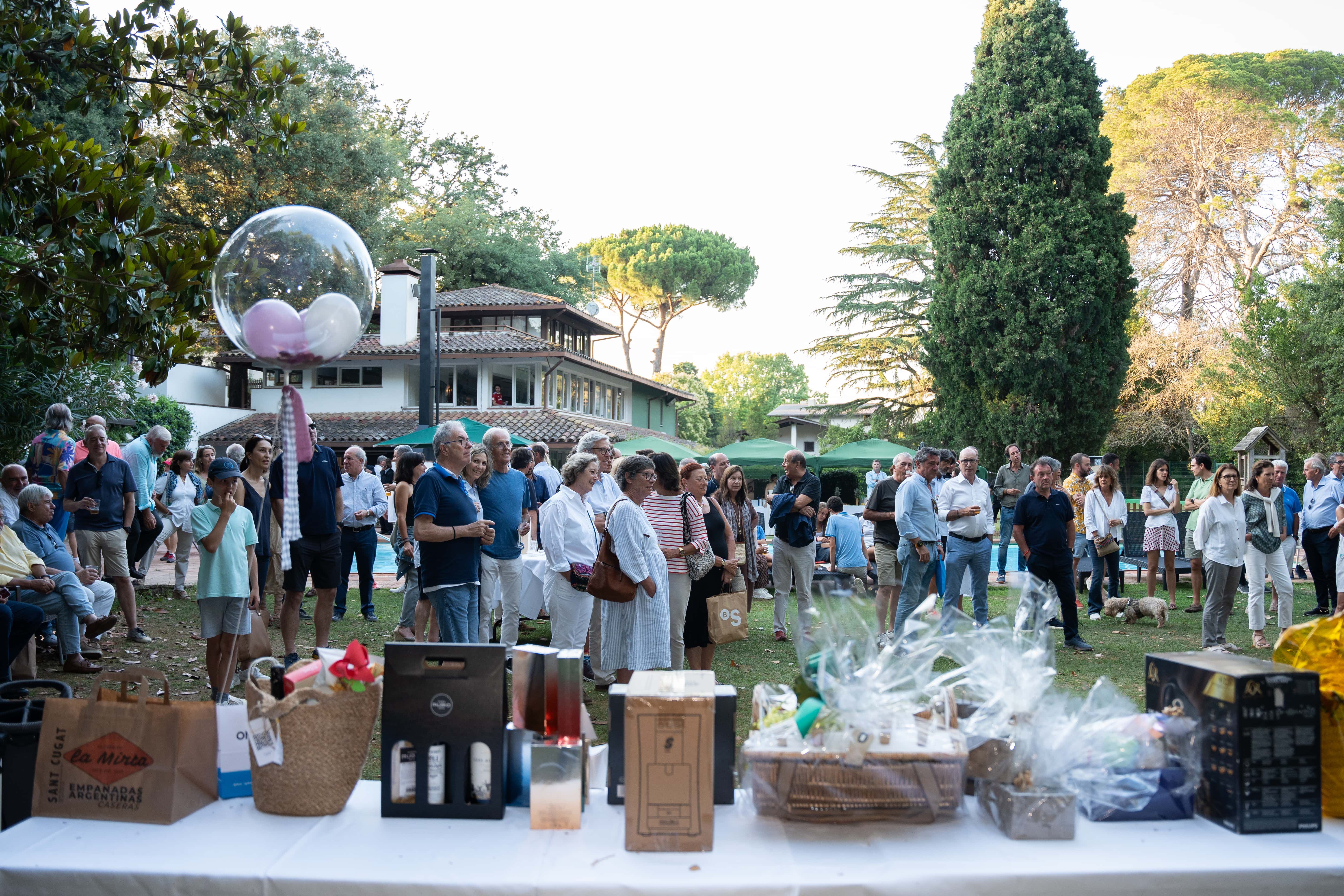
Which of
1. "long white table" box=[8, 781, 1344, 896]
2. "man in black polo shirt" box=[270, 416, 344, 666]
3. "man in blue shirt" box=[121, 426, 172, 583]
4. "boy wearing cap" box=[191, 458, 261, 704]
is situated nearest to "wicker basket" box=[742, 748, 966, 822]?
"long white table" box=[8, 781, 1344, 896]

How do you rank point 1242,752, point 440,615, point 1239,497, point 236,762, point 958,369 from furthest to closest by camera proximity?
point 958,369 < point 1239,497 < point 440,615 < point 236,762 < point 1242,752

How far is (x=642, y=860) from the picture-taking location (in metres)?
2.19

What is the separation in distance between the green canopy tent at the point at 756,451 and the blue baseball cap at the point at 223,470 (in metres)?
13.7

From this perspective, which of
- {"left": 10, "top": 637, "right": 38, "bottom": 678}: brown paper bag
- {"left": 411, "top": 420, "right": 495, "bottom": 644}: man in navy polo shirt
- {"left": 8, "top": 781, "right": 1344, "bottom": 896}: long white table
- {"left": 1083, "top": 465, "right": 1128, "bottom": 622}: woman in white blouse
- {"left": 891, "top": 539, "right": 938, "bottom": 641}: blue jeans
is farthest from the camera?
{"left": 1083, "top": 465, "right": 1128, "bottom": 622}: woman in white blouse

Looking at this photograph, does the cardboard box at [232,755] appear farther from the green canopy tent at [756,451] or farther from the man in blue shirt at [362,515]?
the green canopy tent at [756,451]

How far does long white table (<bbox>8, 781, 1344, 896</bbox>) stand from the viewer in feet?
6.82

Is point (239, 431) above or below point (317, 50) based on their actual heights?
below

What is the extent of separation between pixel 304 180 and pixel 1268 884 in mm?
29652

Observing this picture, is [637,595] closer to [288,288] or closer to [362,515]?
[288,288]

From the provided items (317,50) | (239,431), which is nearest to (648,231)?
(317,50)

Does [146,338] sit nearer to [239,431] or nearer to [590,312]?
[239,431]

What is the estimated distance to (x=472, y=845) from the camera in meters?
2.26

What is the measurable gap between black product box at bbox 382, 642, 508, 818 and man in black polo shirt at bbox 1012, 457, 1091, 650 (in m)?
6.55

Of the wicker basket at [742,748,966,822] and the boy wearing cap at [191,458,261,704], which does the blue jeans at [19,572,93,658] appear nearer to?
the boy wearing cap at [191,458,261,704]
